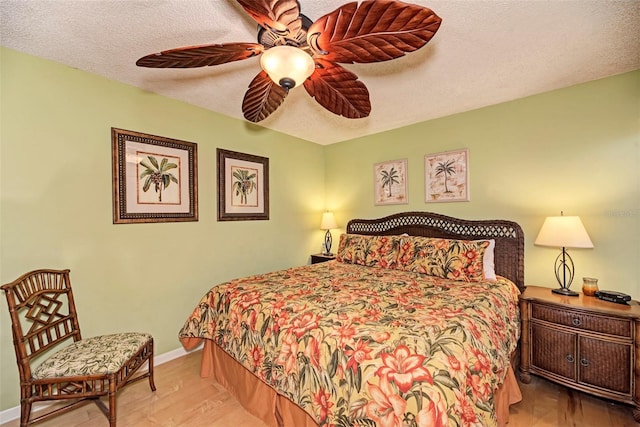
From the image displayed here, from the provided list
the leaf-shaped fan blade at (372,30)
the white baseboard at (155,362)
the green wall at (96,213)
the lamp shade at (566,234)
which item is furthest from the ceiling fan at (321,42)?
the white baseboard at (155,362)

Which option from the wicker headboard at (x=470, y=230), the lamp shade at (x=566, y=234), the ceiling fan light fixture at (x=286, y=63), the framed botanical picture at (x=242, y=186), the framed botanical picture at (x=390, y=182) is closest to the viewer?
the ceiling fan light fixture at (x=286, y=63)

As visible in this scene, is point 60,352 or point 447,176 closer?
point 60,352

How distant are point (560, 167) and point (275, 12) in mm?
2747

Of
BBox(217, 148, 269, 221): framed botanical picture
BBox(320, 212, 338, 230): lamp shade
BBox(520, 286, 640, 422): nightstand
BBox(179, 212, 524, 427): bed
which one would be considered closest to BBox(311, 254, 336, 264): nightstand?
BBox(320, 212, 338, 230): lamp shade

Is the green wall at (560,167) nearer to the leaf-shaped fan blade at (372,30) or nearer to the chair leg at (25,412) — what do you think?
the leaf-shaped fan blade at (372,30)

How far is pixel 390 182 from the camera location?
365cm

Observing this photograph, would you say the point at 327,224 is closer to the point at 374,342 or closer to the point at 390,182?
the point at 390,182

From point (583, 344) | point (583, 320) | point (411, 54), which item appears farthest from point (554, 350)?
point (411, 54)

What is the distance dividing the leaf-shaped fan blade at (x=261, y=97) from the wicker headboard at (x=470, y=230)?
2179 mm

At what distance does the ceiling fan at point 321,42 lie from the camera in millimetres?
1102

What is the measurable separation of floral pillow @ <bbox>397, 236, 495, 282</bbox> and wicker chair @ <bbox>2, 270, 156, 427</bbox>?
2.38m

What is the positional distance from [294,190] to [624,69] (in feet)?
11.1

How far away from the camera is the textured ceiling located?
1558mm

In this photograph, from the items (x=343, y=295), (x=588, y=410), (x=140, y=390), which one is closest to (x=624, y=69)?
(x=588, y=410)
